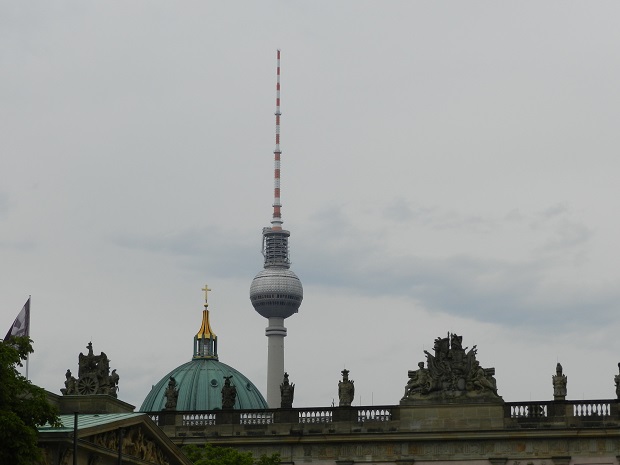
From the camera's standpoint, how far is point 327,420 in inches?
4628

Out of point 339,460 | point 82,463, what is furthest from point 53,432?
point 339,460

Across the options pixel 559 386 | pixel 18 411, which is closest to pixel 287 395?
pixel 559 386

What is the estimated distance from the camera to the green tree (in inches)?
2611

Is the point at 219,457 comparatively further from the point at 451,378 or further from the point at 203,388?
the point at 203,388

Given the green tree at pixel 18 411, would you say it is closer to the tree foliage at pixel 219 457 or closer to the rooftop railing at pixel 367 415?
the tree foliage at pixel 219 457

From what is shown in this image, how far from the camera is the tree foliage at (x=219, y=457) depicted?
97.1 metres

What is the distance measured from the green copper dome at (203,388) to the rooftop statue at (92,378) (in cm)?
4420

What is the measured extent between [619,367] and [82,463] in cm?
4762

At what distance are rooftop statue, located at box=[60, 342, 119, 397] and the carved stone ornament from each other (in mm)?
20013

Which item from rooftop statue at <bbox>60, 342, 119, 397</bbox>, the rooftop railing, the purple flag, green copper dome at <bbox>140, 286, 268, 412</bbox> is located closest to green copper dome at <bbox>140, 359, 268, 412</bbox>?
green copper dome at <bbox>140, 286, 268, 412</bbox>

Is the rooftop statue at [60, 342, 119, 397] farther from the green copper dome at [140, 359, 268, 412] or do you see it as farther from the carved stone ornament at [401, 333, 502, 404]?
the green copper dome at [140, 359, 268, 412]

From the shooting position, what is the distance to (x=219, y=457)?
99.8m

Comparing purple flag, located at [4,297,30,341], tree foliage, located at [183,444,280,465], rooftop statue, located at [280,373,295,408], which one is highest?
rooftop statue, located at [280,373,295,408]

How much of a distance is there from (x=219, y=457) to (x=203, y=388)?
58518mm
